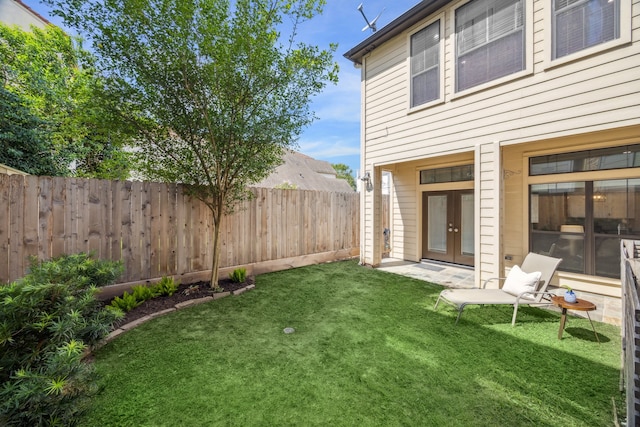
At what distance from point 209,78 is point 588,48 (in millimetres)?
5482

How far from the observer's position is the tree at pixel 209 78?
3.51m

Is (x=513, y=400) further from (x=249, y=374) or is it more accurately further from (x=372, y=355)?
(x=249, y=374)

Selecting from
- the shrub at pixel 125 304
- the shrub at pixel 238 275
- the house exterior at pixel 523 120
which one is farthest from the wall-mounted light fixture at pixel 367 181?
the shrub at pixel 125 304

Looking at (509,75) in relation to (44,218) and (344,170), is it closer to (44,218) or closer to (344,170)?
(44,218)

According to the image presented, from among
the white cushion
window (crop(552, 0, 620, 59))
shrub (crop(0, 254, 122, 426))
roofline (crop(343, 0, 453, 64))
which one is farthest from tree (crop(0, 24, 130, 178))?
window (crop(552, 0, 620, 59))

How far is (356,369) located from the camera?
2516 mm

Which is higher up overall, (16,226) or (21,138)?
(21,138)

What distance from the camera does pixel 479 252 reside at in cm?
487

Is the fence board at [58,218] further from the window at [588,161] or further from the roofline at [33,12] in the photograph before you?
the roofline at [33,12]

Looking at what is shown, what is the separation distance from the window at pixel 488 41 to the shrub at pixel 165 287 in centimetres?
643

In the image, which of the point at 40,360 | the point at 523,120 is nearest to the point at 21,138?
the point at 40,360

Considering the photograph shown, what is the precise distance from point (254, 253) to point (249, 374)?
3.68m

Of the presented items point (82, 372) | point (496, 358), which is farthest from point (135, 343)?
point (496, 358)

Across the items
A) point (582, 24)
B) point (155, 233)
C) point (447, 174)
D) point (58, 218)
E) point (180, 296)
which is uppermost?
point (582, 24)
